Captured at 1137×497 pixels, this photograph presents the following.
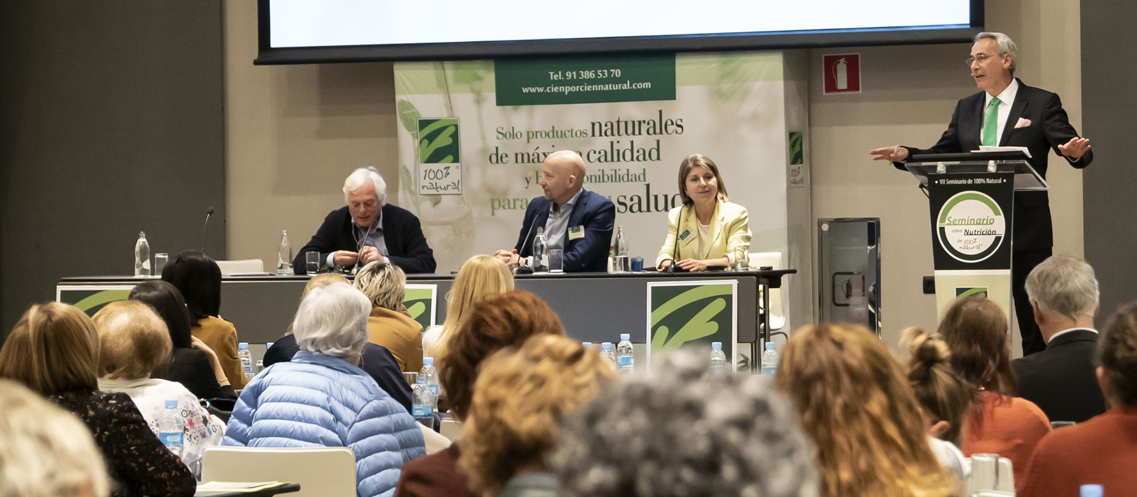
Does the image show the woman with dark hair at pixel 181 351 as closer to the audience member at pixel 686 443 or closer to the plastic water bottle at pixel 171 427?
the plastic water bottle at pixel 171 427

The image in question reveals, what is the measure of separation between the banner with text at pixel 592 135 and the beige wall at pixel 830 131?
1.59 ft

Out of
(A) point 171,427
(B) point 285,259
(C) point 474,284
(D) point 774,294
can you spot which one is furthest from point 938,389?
(B) point 285,259

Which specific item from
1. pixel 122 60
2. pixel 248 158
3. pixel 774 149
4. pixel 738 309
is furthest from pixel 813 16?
pixel 122 60

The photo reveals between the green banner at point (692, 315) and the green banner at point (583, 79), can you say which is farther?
the green banner at point (583, 79)

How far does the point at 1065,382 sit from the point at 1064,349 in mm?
112

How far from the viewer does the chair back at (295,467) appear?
244 centimetres

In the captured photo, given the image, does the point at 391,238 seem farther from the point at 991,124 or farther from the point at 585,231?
the point at 991,124

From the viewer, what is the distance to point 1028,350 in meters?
4.61

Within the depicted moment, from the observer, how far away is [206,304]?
435 centimetres

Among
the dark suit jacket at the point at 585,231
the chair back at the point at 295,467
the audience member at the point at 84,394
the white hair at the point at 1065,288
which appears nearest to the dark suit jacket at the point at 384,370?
the chair back at the point at 295,467

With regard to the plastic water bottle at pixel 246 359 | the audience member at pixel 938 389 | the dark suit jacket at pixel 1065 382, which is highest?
the audience member at pixel 938 389

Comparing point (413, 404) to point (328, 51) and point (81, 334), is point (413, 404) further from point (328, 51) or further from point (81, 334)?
point (328, 51)

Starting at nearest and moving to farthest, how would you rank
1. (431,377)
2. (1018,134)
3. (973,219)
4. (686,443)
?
(686,443) < (431,377) < (973,219) < (1018,134)

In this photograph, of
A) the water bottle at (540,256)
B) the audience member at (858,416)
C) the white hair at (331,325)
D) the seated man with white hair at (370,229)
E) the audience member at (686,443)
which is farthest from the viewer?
the seated man with white hair at (370,229)
